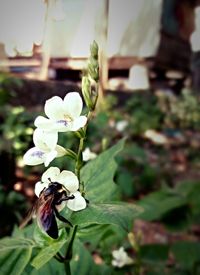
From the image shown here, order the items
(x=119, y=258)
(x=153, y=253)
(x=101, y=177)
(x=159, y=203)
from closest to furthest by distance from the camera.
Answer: (x=101, y=177) < (x=119, y=258) < (x=153, y=253) < (x=159, y=203)

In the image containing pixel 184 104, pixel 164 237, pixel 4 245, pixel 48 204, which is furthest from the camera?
pixel 184 104

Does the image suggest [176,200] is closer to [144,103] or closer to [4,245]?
[4,245]

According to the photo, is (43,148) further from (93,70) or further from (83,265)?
(83,265)

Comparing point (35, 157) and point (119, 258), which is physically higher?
point (35, 157)

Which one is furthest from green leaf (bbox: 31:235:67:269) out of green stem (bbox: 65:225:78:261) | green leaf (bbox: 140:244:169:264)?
green leaf (bbox: 140:244:169:264)

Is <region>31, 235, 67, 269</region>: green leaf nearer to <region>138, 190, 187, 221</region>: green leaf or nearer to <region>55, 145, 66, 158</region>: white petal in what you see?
<region>55, 145, 66, 158</region>: white petal

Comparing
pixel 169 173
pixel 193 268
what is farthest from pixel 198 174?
pixel 193 268

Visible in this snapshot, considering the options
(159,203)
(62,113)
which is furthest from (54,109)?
(159,203)
